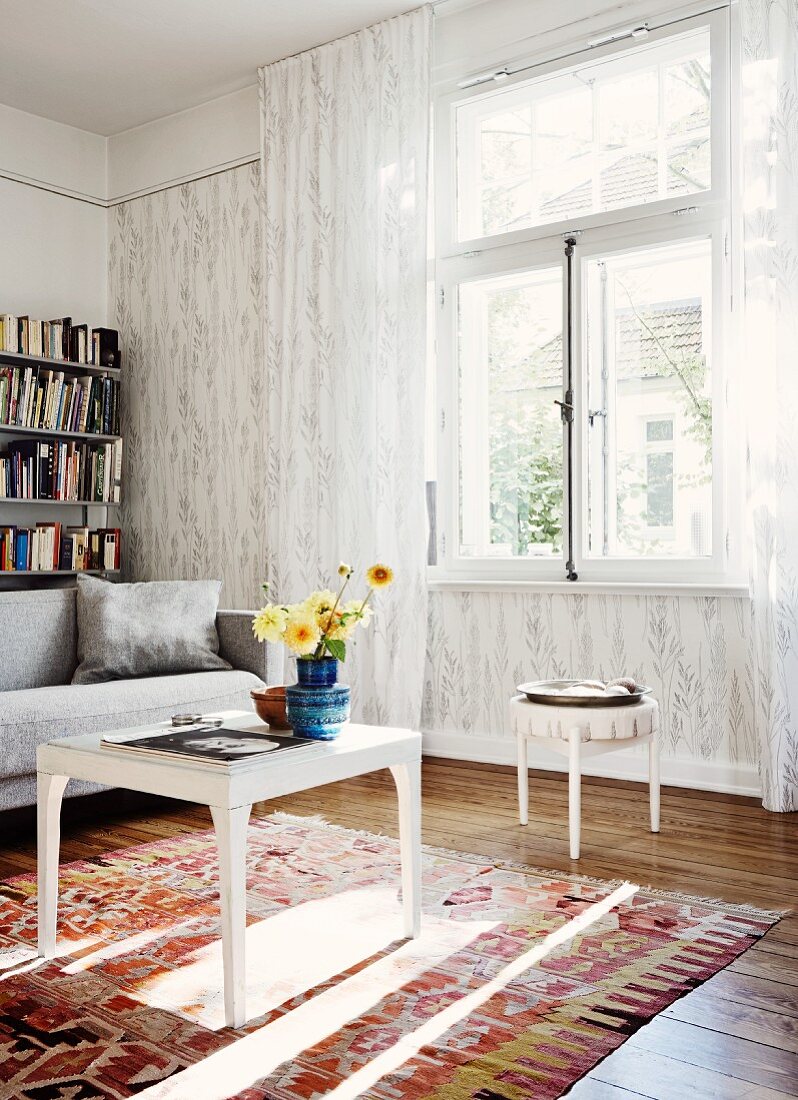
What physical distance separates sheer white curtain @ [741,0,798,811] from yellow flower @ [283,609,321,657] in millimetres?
1878

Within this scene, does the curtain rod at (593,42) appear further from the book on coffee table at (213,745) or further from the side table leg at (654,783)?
the book on coffee table at (213,745)

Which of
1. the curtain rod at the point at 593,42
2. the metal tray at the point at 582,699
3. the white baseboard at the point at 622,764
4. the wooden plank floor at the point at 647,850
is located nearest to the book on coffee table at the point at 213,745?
the wooden plank floor at the point at 647,850

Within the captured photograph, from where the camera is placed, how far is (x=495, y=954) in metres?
2.16

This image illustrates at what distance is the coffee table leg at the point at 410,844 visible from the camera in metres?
2.27

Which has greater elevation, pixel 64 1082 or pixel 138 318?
pixel 138 318

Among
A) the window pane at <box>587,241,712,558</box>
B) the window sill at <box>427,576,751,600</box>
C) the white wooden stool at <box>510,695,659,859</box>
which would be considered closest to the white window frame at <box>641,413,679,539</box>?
the window pane at <box>587,241,712,558</box>

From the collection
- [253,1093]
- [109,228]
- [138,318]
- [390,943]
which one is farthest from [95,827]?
[109,228]

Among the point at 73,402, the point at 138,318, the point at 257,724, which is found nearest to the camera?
the point at 257,724

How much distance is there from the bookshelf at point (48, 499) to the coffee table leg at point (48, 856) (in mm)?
2872

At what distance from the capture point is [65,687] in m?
3.27

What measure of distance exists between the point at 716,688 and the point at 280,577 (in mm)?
1977

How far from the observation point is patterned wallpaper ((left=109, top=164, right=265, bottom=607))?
200 inches

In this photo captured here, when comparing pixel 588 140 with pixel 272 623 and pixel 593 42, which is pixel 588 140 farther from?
pixel 272 623

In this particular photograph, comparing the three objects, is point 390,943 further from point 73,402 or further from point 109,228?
point 109,228
